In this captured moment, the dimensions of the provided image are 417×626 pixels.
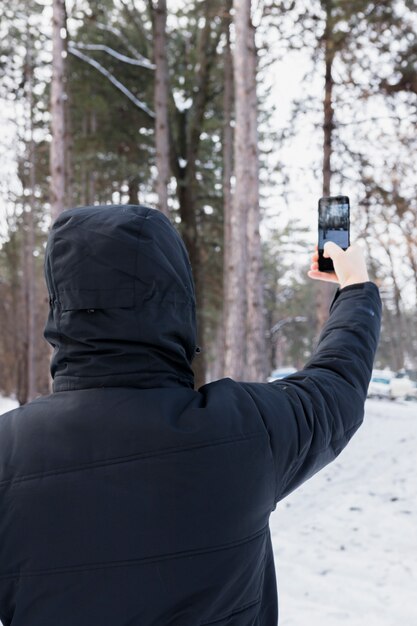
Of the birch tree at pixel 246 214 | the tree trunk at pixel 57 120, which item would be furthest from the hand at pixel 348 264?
the tree trunk at pixel 57 120

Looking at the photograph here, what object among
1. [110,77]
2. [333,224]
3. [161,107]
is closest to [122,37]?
[110,77]

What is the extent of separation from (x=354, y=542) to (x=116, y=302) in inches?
216

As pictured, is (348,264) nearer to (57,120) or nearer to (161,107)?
(57,120)

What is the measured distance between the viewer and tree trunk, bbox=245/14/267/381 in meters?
10.1

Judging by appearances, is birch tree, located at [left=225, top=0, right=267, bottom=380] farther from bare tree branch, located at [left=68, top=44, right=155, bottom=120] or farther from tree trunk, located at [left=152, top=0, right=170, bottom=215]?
bare tree branch, located at [left=68, top=44, right=155, bottom=120]

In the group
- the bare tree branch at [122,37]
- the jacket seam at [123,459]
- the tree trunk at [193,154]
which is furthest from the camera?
the tree trunk at [193,154]

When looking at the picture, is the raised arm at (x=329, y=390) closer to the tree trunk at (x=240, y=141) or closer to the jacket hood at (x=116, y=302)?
the jacket hood at (x=116, y=302)

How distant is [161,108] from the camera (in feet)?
39.9

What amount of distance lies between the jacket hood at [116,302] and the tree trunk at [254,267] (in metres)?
9.02

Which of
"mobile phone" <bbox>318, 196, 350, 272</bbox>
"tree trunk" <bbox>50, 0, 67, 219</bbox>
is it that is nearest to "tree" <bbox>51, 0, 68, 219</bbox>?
"tree trunk" <bbox>50, 0, 67, 219</bbox>

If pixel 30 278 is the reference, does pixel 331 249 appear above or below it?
above

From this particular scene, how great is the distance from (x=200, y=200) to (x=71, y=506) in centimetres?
1658

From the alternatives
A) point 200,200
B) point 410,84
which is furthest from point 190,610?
point 200,200

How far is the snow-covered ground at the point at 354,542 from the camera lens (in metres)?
4.36
